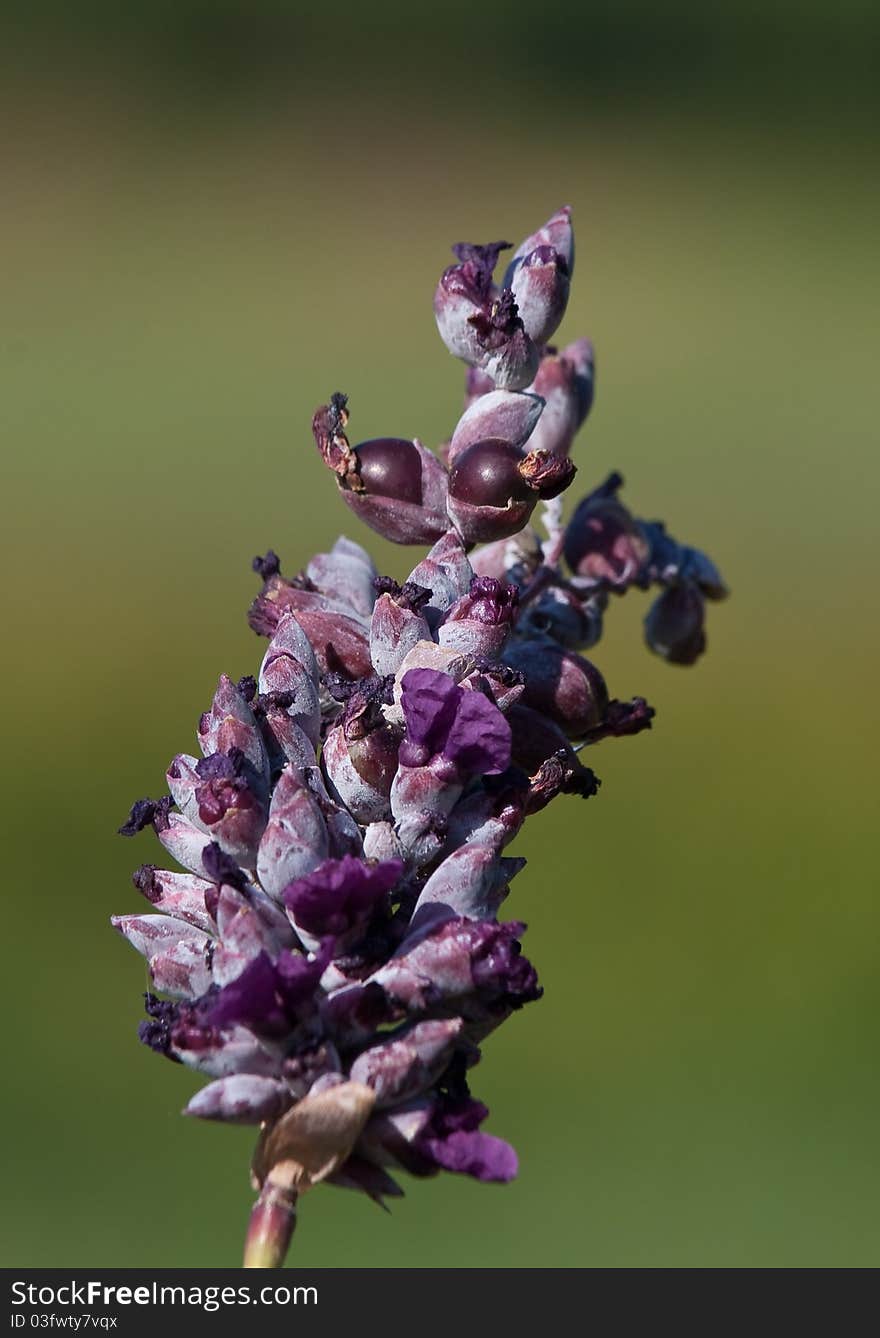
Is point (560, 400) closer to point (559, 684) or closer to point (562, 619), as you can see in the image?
point (562, 619)

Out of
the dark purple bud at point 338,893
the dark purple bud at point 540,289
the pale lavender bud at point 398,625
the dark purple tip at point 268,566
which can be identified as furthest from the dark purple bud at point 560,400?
the dark purple bud at point 338,893

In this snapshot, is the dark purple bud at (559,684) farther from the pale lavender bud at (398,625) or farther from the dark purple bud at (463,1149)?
the dark purple bud at (463,1149)

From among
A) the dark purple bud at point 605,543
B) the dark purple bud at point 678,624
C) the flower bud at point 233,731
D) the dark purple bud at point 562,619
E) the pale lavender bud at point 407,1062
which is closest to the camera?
the pale lavender bud at point 407,1062

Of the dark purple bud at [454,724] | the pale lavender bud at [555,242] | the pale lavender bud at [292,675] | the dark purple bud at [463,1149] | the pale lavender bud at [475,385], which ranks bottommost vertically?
the dark purple bud at [463,1149]

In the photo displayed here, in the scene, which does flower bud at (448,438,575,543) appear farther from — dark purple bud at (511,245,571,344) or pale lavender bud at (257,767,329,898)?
pale lavender bud at (257,767,329,898)

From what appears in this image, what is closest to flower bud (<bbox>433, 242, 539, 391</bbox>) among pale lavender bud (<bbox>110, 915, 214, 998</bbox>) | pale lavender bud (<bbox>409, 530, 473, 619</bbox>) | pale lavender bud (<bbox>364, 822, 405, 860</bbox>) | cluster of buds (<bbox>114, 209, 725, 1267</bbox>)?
cluster of buds (<bbox>114, 209, 725, 1267</bbox>)

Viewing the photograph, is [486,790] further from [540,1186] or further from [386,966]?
[540,1186]

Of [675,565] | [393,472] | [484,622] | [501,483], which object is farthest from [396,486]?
[675,565]

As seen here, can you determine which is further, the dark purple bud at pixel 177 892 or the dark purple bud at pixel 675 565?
the dark purple bud at pixel 675 565
